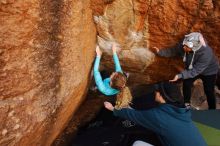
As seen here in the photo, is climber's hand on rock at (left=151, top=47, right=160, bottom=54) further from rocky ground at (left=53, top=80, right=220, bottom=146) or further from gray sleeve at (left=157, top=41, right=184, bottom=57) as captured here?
rocky ground at (left=53, top=80, right=220, bottom=146)

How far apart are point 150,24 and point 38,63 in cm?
190

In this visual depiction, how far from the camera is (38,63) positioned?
4082 millimetres

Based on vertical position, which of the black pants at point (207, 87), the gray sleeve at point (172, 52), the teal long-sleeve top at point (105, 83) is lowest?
the black pants at point (207, 87)

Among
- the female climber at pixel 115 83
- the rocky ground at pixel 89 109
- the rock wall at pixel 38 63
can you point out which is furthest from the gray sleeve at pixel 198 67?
the rock wall at pixel 38 63

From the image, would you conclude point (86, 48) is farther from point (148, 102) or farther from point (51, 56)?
point (148, 102)

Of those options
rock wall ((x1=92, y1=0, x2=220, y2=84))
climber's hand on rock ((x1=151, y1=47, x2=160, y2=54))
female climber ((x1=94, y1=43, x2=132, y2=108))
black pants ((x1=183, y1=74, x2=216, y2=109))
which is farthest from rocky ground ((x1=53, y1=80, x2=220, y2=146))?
climber's hand on rock ((x1=151, y1=47, x2=160, y2=54))

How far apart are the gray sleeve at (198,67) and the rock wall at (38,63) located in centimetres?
144

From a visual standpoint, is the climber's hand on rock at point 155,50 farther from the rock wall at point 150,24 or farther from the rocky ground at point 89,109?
the rocky ground at point 89,109

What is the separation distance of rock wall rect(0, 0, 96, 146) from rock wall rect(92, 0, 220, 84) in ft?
1.24

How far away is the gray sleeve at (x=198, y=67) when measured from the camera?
5.34 meters

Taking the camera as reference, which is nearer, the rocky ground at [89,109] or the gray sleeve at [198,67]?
the gray sleeve at [198,67]

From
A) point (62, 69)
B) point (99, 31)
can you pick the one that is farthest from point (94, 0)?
point (62, 69)

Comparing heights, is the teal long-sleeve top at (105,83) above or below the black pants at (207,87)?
above

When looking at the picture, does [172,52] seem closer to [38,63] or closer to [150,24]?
[150,24]
